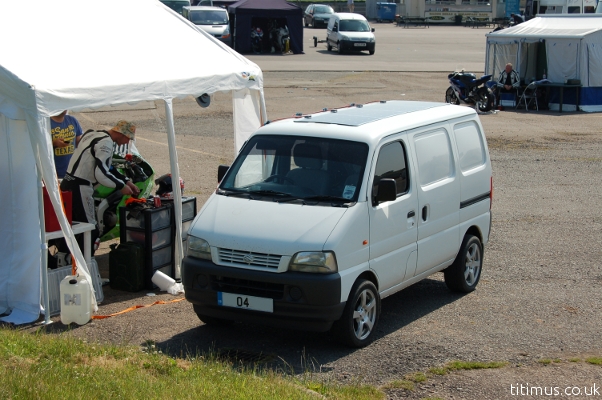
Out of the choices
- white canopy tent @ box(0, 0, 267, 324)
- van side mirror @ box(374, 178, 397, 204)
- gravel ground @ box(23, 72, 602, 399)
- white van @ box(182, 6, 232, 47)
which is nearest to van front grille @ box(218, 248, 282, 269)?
gravel ground @ box(23, 72, 602, 399)

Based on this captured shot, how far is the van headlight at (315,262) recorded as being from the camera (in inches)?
253

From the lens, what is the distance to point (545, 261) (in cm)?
983

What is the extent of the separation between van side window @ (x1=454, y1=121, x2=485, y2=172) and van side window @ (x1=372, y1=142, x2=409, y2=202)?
3.73 ft

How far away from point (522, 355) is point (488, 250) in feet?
12.2

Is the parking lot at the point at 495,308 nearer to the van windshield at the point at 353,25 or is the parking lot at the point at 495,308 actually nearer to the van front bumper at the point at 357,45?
the van front bumper at the point at 357,45

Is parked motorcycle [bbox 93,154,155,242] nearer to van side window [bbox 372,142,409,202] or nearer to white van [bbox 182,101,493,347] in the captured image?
white van [bbox 182,101,493,347]

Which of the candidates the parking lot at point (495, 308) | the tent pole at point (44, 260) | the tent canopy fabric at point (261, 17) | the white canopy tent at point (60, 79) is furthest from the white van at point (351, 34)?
the tent pole at point (44, 260)

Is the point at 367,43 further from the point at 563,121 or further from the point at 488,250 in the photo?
the point at 488,250

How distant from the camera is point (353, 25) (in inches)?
1644

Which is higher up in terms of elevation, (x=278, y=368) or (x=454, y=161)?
(x=454, y=161)

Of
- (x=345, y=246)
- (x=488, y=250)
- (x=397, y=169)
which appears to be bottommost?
(x=488, y=250)

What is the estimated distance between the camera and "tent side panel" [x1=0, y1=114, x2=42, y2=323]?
745 centimetres

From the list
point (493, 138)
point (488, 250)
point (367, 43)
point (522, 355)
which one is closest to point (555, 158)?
point (493, 138)

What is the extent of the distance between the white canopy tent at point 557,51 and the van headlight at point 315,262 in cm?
2040
